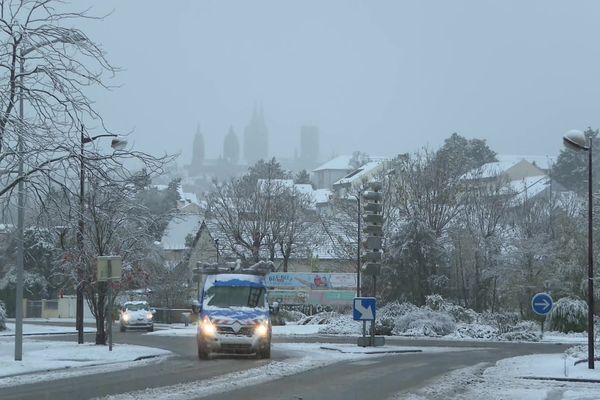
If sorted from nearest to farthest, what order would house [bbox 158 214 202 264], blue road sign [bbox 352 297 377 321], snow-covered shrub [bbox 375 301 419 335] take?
blue road sign [bbox 352 297 377 321]
snow-covered shrub [bbox 375 301 419 335]
house [bbox 158 214 202 264]

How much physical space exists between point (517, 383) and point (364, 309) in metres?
11.7

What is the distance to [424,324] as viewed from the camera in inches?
1702

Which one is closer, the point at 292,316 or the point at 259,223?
the point at 292,316

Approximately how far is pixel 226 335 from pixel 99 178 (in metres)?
8.04

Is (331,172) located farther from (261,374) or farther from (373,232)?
(261,374)

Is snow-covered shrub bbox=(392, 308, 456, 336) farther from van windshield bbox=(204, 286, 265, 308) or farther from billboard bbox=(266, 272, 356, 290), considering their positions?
van windshield bbox=(204, 286, 265, 308)

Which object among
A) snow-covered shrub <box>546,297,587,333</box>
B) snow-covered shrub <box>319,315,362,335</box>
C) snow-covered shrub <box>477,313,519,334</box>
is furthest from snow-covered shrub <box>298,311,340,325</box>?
snow-covered shrub <box>546,297,587,333</box>

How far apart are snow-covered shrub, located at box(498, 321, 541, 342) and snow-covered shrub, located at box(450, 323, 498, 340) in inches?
30.9

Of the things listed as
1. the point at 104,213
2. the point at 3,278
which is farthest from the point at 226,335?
the point at 3,278

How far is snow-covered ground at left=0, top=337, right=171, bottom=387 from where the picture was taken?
1980cm

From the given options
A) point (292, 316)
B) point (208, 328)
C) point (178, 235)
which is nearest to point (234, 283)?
point (208, 328)

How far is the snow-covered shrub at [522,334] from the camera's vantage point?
4062 centimetres

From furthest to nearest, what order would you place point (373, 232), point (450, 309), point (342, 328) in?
point (450, 309) → point (342, 328) → point (373, 232)

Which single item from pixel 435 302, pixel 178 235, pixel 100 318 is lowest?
pixel 435 302
